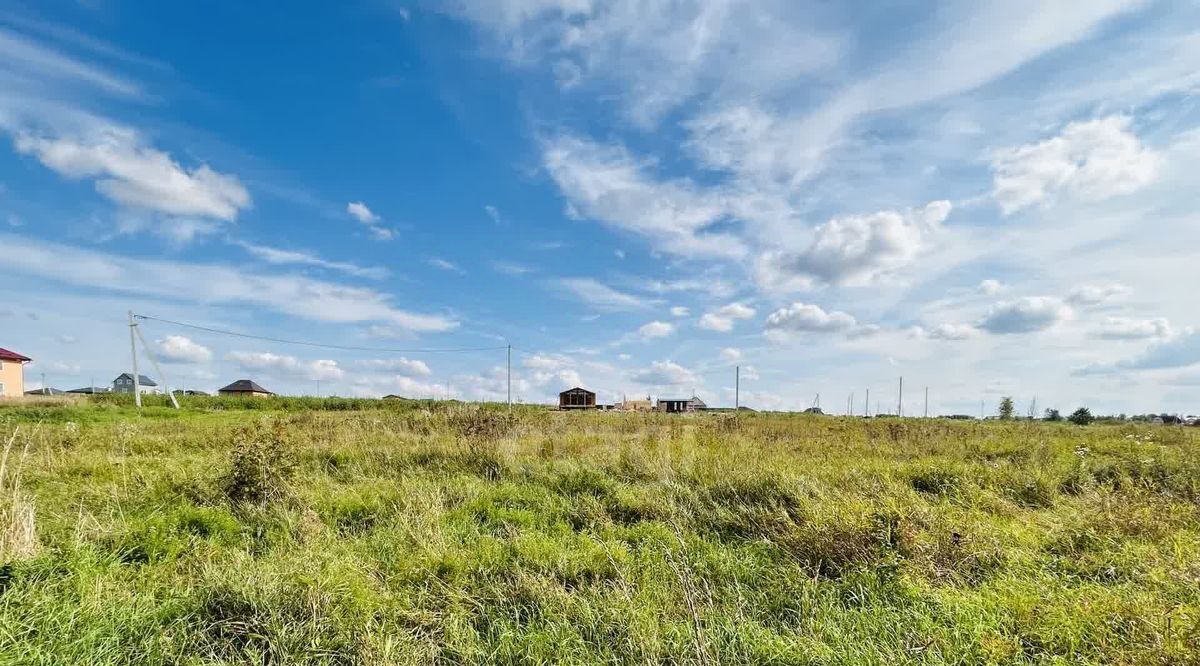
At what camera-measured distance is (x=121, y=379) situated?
240ft

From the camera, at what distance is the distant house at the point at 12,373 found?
1517 inches

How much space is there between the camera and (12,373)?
130 feet

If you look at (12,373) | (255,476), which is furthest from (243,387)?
(255,476)

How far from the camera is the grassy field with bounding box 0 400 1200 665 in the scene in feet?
10.2

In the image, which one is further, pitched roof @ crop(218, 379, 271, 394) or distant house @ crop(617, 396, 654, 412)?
pitched roof @ crop(218, 379, 271, 394)

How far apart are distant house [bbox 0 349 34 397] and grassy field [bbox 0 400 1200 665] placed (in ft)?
156

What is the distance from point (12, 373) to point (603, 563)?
188 feet

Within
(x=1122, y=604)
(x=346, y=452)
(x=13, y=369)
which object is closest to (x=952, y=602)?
(x=1122, y=604)

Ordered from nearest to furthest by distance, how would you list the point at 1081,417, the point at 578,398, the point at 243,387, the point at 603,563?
the point at 603,563
the point at 1081,417
the point at 578,398
the point at 243,387

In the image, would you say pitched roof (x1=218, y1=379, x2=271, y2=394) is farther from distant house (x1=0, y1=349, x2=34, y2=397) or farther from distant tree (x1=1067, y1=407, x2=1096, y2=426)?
distant tree (x1=1067, y1=407, x2=1096, y2=426)

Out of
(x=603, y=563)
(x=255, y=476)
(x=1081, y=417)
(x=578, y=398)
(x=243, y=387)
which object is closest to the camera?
(x=603, y=563)

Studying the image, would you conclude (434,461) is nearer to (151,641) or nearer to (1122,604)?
(151,641)

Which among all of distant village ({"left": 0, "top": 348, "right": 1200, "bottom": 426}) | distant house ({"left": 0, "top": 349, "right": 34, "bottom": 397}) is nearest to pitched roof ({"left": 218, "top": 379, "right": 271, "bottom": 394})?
distant village ({"left": 0, "top": 348, "right": 1200, "bottom": 426})

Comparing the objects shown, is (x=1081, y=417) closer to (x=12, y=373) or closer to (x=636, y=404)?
(x=636, y=404)
